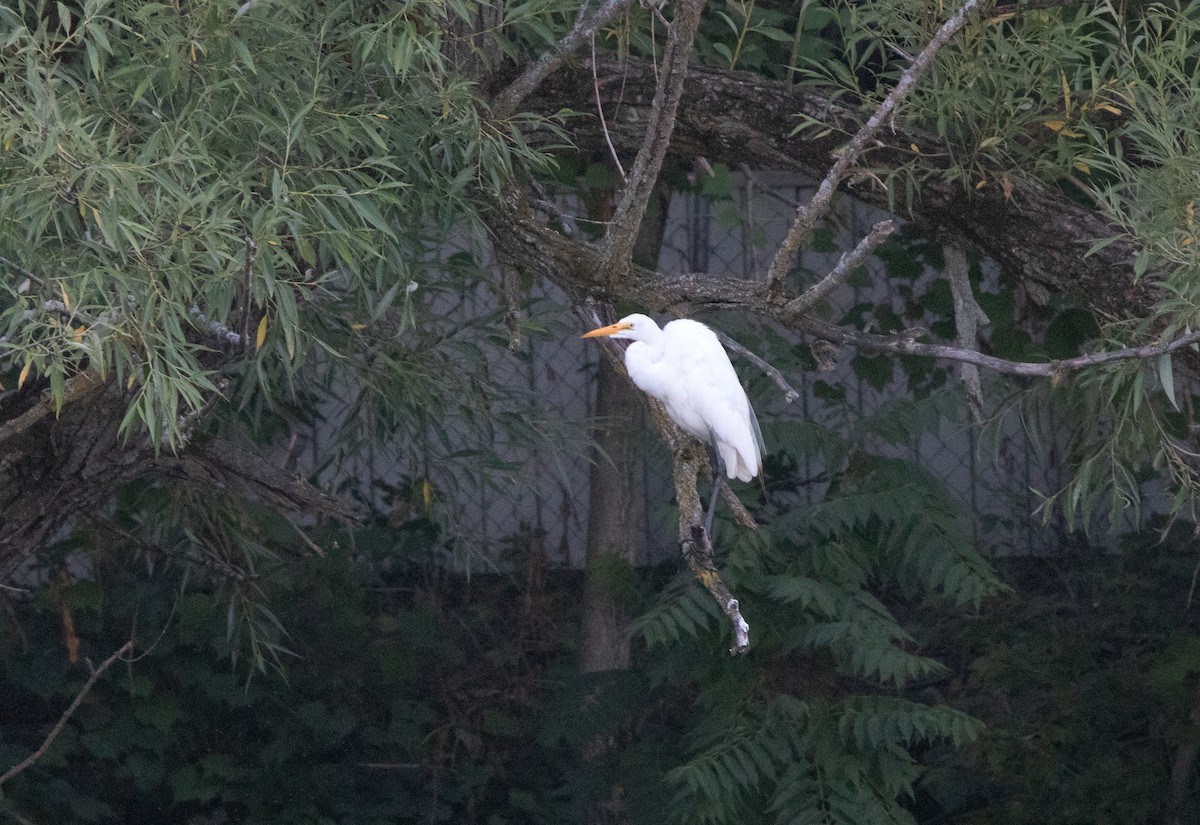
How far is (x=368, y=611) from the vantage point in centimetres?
462

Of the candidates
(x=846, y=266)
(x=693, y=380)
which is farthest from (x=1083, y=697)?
(x=846, y=266)

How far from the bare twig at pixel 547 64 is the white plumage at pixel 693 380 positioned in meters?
0.47

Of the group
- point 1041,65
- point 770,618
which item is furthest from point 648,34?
point 770,618

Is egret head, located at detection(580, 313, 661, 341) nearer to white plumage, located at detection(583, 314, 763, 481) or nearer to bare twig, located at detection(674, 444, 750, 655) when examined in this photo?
white plumage, located at detection(583, 314, 763, 481)

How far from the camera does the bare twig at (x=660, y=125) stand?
198 cm

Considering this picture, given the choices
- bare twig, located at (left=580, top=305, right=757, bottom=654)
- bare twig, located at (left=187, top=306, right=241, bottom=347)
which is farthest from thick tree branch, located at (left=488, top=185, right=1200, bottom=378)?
bare twig, located at (left=187, top=306, right=241, bottom=347)

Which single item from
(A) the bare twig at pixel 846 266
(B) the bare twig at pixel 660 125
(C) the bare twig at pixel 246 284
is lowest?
(C) the bare twig at pixel 246 284

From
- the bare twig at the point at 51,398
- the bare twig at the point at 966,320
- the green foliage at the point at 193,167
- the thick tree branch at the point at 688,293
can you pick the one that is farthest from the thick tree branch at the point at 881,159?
the bare twig at the point at 51,398

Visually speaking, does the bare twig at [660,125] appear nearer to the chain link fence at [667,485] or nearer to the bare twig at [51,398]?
the bare twig at [51,398]

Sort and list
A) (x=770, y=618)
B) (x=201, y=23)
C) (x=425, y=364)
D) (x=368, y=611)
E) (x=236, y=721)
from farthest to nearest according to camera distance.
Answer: (x=368, y=611) < (x=236, y=721) < (x=770, y=618) < (x=425, y=364) < (x=201, y=23)

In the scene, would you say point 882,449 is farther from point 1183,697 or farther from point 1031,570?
point 1183,697

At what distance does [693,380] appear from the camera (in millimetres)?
2664

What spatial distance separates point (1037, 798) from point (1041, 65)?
2288 mm

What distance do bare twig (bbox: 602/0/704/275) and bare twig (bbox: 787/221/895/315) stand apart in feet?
1.03
